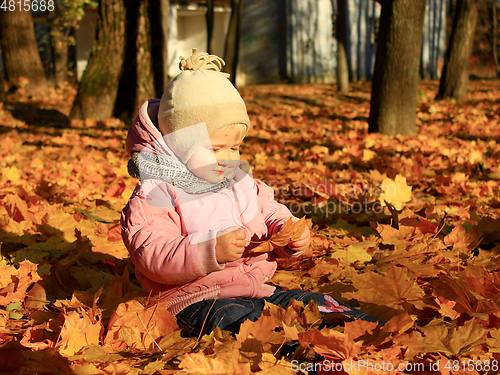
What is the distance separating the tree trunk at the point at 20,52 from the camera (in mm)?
10500

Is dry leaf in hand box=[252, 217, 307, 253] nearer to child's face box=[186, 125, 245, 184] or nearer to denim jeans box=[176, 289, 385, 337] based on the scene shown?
denim jeans box=[176, 289, 385, 337]

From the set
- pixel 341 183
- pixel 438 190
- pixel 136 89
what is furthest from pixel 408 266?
pixel 136 89

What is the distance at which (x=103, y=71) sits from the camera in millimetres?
7441

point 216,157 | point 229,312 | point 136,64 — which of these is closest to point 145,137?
point 216,157

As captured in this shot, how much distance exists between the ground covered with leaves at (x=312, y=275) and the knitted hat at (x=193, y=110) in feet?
1.95

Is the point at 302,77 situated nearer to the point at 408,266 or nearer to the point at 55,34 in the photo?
the point at 55,34

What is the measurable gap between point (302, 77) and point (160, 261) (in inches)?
786

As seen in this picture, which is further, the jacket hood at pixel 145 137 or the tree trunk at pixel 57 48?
the tree trunk at pixel 57 48

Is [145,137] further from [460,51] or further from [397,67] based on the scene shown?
[460,51]

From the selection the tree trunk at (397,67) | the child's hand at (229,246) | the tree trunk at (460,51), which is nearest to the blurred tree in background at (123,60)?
the tree trunk at (397,67)

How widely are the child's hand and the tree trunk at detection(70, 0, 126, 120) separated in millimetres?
6600

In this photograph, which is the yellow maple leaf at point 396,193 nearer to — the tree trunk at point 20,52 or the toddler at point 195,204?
the toddler at point 195,204

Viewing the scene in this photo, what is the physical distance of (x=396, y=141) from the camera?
5355mm

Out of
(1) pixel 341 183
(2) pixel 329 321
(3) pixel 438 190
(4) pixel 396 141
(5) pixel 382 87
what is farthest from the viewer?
(5) pixel 382 87
